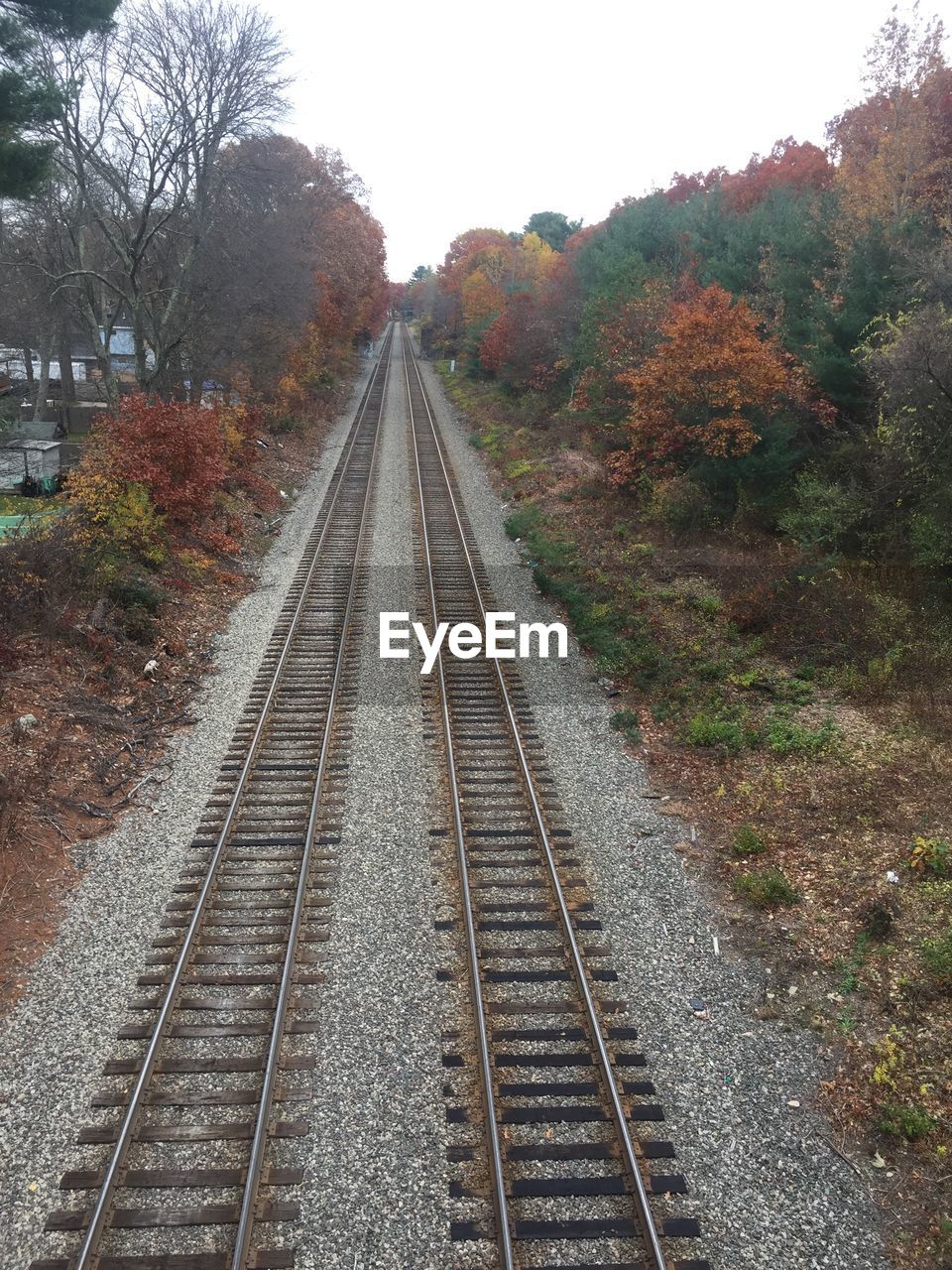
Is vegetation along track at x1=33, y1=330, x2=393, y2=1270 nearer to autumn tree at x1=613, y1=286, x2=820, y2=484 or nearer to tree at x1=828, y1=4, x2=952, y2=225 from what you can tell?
autumn tree at x1=613, y1=286, x2=820, y2=484

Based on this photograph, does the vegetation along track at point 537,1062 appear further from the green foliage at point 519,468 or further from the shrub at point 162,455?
the green foliage at point 519,468

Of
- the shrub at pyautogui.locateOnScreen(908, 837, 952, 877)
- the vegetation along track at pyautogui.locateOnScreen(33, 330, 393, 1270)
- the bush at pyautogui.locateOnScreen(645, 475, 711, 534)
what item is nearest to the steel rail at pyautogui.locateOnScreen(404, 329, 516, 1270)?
the vegetation along track at pyautogui.locateOnScreen(33, 330, 393, 1270)

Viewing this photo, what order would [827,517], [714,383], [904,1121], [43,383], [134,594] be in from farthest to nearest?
[43,383], [714,383], [827,517], [134,594], [904,1121]

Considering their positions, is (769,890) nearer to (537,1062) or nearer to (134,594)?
(537,1062)

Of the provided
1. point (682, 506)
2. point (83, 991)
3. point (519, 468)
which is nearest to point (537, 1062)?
point (83, 991)

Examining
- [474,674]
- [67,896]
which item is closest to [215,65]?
[474,674]

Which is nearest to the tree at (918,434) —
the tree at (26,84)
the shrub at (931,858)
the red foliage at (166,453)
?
the shrub at (931,858)
